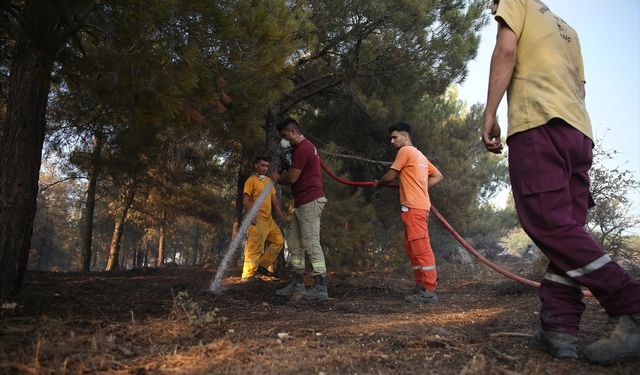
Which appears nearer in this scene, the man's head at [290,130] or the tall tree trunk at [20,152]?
the tall tree trunk at [20,152]

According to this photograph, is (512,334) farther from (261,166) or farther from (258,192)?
(261,166)

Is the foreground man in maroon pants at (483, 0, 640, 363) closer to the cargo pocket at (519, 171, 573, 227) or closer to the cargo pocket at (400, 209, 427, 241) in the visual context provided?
the cargo pocket at (519, 171, 573, 227)

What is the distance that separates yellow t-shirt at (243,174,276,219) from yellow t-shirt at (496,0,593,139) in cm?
431

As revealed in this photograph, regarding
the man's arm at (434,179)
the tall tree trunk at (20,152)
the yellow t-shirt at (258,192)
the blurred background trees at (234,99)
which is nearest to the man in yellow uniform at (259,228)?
the yellow t-shirt at (258,192)

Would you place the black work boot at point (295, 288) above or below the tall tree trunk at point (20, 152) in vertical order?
below

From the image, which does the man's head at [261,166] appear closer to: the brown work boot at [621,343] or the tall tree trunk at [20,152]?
the tall tree trunk at [20,152]

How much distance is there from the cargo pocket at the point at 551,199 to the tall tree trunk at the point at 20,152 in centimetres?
335

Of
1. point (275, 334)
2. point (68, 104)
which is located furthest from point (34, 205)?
point (68, 104)

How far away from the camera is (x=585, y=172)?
7.38 feet

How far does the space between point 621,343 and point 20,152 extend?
3.91 metres

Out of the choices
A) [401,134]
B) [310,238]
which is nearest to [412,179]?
[401,134]

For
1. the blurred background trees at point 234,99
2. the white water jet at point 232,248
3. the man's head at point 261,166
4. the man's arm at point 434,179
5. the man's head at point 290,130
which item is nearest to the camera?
the blurred background trees at point 234,99

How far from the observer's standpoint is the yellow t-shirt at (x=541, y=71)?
7.18 feet

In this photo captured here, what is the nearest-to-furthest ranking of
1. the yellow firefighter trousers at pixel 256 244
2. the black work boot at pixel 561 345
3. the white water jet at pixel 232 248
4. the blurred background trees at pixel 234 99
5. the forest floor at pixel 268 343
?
the forest floor at pixel 268 343 → the black work boot at pixel 561 345 → the blurred background trees at pixel 234 99 → the white water jet at pixel 232 248 → the yellow firefighter trousers at pixel 256 244
